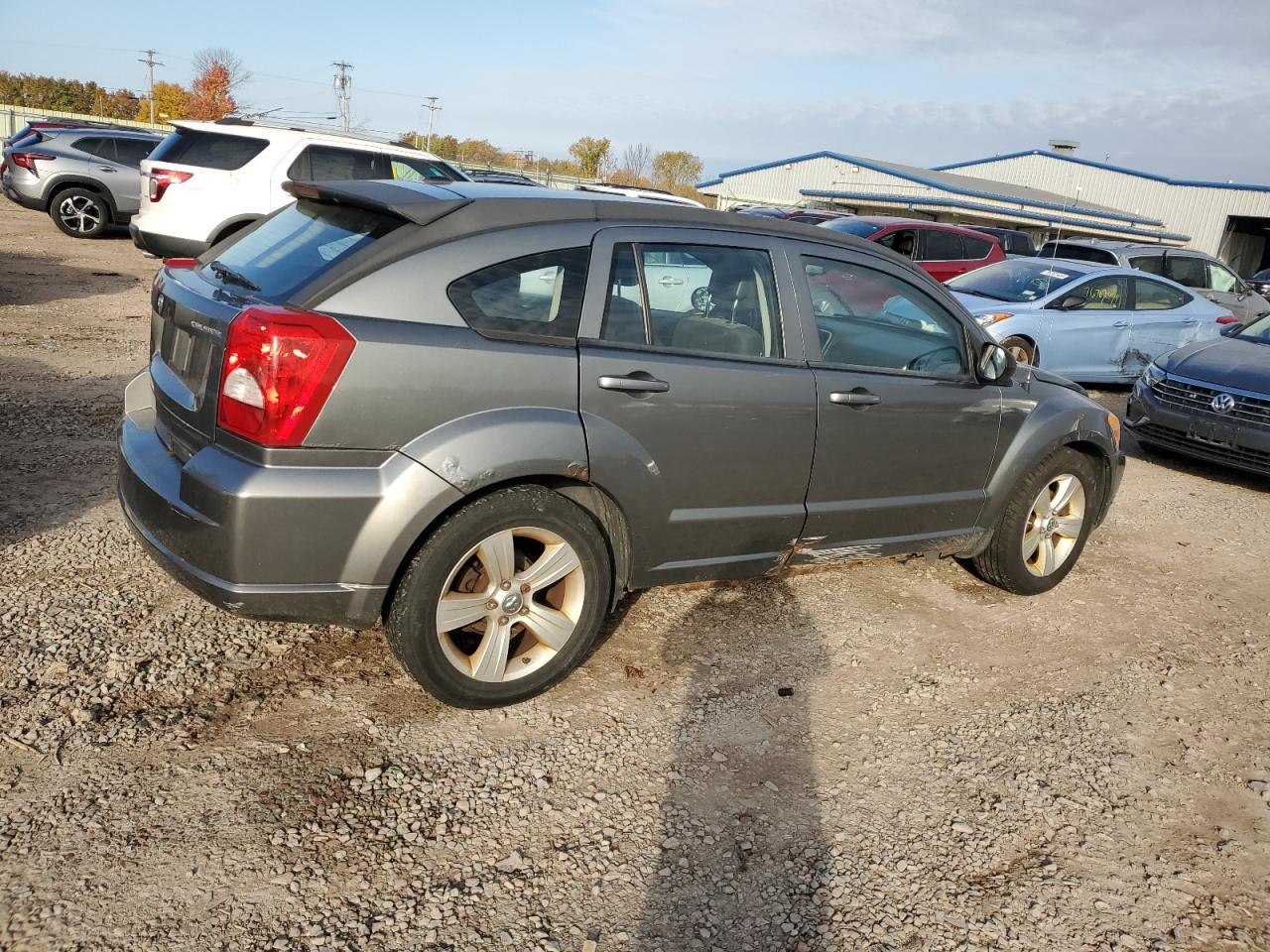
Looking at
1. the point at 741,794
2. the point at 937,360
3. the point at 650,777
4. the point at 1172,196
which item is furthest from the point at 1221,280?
the point at 1172,196

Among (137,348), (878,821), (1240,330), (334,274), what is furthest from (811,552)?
(1240,330)

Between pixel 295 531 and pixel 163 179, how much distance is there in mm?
9211

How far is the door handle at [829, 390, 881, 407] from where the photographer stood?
13.1 ft

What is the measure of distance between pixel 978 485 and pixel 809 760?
5.95 ft

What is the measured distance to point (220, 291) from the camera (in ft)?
11.0

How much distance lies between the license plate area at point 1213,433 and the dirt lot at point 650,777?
3.31m

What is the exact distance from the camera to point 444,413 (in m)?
3.13

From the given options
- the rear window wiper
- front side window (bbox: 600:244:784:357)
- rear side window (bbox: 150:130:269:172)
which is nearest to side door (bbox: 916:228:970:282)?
rear side window (bbox: 150:130:269:172)

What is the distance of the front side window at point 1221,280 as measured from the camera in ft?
49.6

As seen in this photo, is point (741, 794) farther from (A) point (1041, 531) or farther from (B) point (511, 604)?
(A) point (1041, 531)

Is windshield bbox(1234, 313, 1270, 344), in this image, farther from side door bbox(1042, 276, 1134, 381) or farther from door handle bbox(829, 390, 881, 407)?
door handle bbox(829, 390, 881, 407)

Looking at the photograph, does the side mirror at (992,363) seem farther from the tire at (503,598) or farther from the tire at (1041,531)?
the tire at (503,598)

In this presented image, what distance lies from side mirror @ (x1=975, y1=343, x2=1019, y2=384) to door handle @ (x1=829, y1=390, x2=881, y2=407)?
68cm

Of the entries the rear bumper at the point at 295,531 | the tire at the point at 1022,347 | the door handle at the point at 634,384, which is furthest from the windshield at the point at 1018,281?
the rear bumper at the point at 295,531
